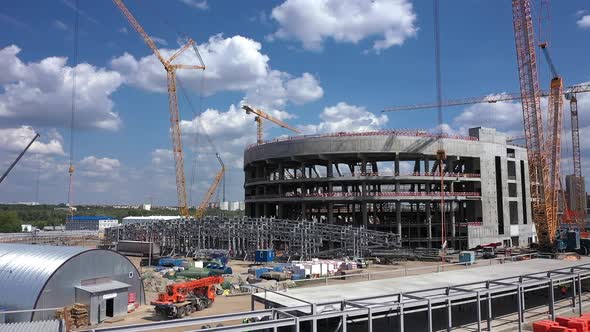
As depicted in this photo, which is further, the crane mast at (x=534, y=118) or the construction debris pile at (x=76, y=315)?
the crane mast at (x=534, y=118)

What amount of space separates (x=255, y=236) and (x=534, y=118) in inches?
2048

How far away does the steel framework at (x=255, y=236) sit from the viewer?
213 ft

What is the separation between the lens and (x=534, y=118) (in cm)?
8112

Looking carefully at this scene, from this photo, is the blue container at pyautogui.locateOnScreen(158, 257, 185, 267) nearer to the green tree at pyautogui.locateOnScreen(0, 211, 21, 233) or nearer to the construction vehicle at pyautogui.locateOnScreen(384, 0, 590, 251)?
the construction vehicle at pyautogui.locateOnScreen(384, 0, 590, 251)

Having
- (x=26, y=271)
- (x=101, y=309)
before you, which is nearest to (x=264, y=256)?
(x=101, y=309)

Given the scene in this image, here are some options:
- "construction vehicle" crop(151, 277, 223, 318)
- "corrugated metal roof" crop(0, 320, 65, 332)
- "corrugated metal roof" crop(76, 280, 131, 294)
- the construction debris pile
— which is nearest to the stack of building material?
the construction debris pile

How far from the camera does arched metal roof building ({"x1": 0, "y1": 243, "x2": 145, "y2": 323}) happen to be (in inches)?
1153

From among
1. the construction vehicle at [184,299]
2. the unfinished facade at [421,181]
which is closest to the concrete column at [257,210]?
the unfinished facade at [421,181]

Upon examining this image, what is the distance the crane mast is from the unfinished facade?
6646mm

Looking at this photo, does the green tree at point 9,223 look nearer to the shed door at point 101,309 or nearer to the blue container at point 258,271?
the blue container at point 258,271

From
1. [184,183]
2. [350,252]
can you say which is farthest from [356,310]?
[184,183]

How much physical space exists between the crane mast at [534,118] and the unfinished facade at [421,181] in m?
6.65

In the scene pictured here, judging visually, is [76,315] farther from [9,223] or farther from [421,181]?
[9,223]

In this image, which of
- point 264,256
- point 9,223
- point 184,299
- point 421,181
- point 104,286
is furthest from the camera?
point 9,223
